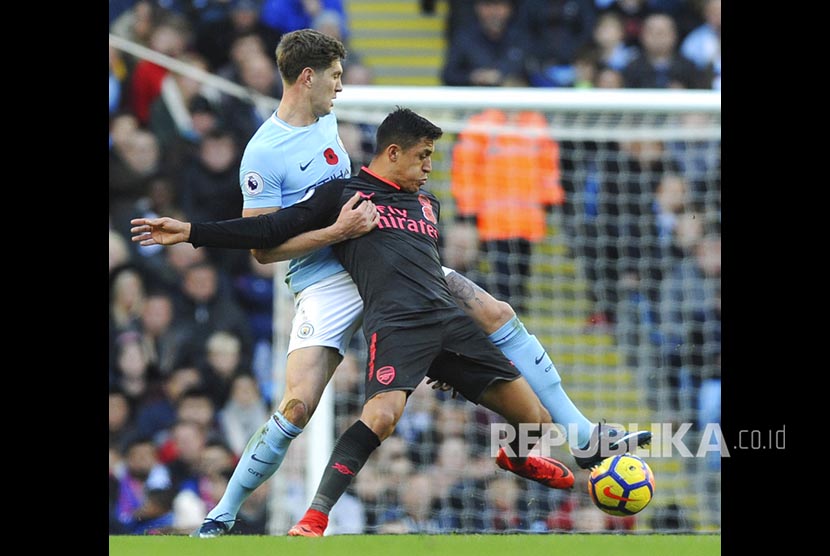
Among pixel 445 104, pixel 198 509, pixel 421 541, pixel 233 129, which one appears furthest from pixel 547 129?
pixel 421 541

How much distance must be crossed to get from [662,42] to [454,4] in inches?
76.5

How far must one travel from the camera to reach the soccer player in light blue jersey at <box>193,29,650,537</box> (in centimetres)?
617

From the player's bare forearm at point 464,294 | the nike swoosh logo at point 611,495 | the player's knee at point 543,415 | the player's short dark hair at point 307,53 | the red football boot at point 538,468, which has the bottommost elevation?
the nike swoosh logo at point 611,495

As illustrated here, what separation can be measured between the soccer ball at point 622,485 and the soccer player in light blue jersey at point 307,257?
0.68 meters

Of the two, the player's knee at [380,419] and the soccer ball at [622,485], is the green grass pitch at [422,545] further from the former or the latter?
the player's knee at [380,419]

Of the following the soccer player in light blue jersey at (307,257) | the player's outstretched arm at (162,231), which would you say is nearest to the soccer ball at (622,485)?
the soccer player in light blue jersey at (307,257)

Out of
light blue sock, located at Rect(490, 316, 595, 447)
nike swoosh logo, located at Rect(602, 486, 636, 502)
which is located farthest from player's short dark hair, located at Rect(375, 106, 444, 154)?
nike swoosh logo, located at Rect(602, 486, 636, 502)

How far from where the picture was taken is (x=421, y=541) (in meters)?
5.79

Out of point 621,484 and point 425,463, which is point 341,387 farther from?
point 621,484

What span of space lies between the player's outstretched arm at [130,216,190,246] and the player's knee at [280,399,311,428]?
36.0 inches

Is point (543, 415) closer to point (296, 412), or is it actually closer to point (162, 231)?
point (296, 412)

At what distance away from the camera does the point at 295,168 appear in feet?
20.5

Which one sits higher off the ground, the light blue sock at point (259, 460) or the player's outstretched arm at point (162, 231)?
the player's outstretched arm at point (162, 231)

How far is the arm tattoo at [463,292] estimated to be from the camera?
21.0 feet
